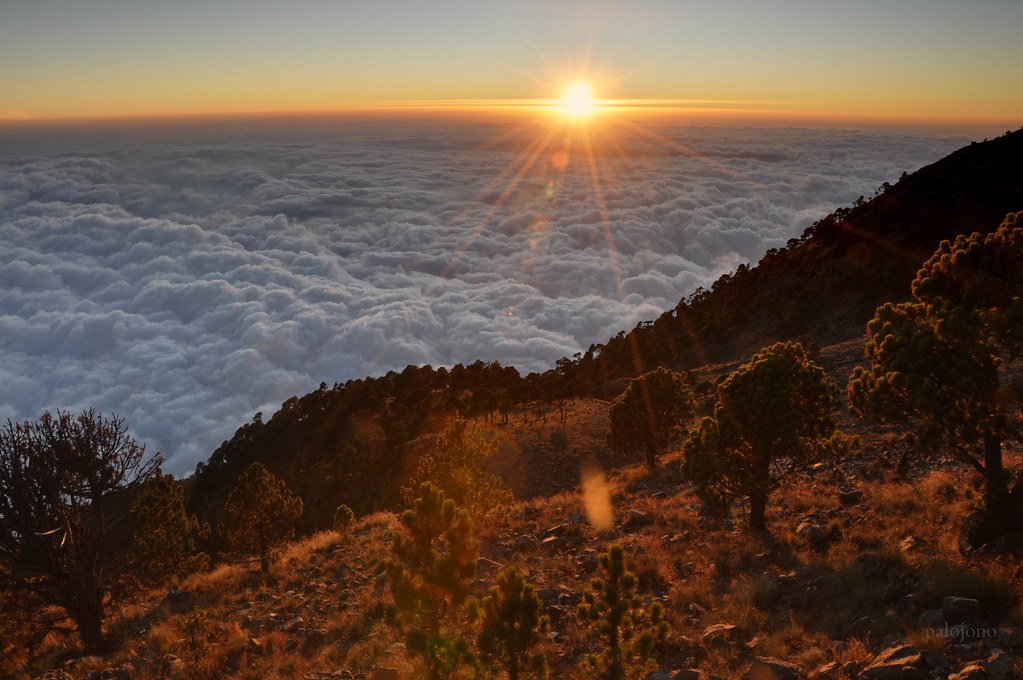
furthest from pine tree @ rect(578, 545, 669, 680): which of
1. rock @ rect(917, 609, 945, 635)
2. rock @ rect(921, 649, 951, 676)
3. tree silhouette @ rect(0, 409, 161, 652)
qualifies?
tree silhouette @ rect(0, 409, 161, 652)

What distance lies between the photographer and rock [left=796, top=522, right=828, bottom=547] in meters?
15.2

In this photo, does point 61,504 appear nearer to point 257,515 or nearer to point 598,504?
point 257,515

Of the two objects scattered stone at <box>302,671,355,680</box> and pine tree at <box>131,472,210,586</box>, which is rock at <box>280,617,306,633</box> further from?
pine tree at <box>131,472,210,586</box>

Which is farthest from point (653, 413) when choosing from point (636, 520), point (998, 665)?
point (998, 665)

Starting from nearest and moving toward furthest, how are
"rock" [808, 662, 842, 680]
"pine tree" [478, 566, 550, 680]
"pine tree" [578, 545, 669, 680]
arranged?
"rock" [808, 662, 842, 680] → "pine tree" [478, 566, 550, 680] → "pine tree" [578, 545, 669, 680]

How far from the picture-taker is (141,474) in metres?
18.6

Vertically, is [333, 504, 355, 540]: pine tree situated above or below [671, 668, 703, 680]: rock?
below

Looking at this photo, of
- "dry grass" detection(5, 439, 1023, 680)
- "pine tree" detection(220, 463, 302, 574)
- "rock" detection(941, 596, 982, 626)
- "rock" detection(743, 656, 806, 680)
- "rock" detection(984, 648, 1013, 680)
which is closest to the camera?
"rock" detection(984, 648, 1013, 680)

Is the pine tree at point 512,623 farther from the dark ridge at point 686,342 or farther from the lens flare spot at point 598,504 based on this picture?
the dark ridge at point 686,342

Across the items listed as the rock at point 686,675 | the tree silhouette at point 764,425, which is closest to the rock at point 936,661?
the rock at point 686,675

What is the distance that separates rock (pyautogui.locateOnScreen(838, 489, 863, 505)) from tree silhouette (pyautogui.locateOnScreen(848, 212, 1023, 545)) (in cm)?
521

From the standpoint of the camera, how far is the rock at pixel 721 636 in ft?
36.8

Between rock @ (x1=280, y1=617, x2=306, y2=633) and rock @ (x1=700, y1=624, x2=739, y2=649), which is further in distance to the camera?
rock @ (x1=280, y1=617, x2=306, y2=633)

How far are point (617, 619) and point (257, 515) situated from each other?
19.1 metres
